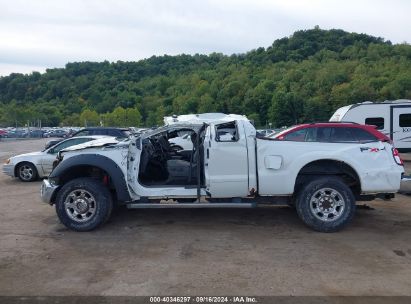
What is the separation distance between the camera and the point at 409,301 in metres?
4.29

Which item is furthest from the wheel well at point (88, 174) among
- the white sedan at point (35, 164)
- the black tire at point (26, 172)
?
the black tire at point (26, 172)

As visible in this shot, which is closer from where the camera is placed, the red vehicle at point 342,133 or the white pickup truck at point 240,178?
the white pickup truck at point 240,178

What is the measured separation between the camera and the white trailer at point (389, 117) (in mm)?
18328

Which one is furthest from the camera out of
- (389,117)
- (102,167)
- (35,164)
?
(389,117)

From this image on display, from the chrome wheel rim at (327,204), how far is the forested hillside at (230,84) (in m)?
48.9

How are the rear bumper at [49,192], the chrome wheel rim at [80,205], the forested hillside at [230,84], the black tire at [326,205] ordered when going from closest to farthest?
the black tire at [326,205] < the chrome wheel rim at [80,205] < the rear bumper at [49,192] < the forested hillside at [230,84]

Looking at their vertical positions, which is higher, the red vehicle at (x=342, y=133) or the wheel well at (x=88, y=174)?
the red vehicle at (x=342, y=133)

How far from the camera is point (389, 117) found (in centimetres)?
1839

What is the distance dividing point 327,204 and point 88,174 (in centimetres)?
390

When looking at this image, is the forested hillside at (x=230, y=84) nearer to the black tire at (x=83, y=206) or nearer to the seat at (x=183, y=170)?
the seat at (x=183, y=170)

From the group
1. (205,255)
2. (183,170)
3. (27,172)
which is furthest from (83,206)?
(27,172)

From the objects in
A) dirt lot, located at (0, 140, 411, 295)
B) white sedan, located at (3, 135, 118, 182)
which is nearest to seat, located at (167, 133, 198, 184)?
dirt lot, located at (0, 140, 411, 295)

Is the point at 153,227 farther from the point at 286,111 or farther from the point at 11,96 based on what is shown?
the point at 11,96

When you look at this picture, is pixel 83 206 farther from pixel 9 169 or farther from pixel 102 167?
pixel 9 169
